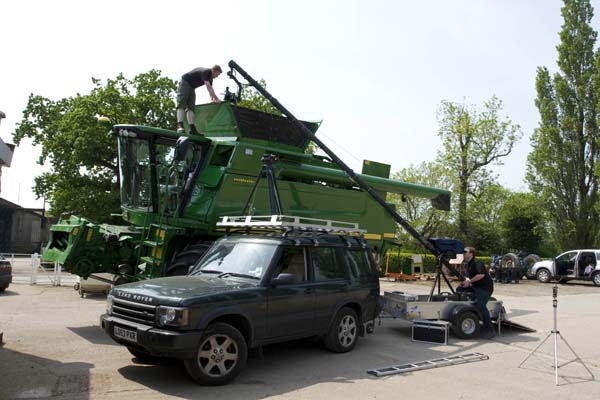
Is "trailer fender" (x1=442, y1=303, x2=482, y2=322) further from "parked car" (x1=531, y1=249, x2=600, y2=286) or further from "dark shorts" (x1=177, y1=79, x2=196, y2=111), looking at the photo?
"parked car" (x1=531, y1=249, x2=600, y2=286)

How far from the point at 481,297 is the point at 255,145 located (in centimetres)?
568

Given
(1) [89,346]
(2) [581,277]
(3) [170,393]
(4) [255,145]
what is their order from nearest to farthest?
(3) [170,393]
(1) [89,346]
(4) [255,145]
(2) [581,277]

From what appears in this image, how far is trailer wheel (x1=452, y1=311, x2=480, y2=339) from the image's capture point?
9961 millimetres

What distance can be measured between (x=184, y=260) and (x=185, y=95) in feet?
12.4

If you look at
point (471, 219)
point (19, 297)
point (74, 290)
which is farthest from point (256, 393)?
point (471, 219)

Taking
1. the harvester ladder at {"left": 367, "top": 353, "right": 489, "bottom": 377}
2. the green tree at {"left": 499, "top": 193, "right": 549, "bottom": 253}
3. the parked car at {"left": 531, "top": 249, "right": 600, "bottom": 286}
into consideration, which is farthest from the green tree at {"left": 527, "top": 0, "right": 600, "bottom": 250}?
the harvester ladder at {"left": 367, "top": 353, "right": 489, "bottom": 377}

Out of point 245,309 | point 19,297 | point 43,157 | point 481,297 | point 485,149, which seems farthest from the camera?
point 485,149

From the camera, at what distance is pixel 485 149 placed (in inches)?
1556

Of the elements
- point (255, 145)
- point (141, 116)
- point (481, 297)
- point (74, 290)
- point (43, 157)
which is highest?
point (141, 116)

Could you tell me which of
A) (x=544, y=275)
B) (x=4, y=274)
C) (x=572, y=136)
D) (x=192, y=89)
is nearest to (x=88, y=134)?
(x=4, y=274)

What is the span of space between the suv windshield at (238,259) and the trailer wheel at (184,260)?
5.31ft

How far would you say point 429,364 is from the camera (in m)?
7.74

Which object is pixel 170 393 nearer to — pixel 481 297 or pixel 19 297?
pixel 481 297

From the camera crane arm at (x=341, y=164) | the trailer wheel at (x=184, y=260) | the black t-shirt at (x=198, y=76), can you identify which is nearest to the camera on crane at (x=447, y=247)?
the camera crane arm at (x=341, y=164)
